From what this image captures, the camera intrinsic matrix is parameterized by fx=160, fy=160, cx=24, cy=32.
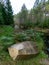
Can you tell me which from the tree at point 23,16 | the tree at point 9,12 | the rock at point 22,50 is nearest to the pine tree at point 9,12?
the tree at point 9,12

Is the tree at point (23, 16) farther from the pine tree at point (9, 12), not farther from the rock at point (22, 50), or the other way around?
the rock at point (22, 50)

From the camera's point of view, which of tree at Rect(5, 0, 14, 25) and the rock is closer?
the rock

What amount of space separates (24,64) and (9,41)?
49.8 inches

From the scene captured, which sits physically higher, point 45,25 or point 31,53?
point 31,53

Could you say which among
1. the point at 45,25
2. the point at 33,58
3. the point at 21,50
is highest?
the point at 21,50

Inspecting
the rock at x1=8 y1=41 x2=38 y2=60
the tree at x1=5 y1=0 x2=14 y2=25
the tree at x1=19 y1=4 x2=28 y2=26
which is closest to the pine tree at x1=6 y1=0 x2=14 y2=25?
the tree at x1=5 y1=0 x2=14 y2=25

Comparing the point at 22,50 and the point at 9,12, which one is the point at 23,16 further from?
the point at 22,50

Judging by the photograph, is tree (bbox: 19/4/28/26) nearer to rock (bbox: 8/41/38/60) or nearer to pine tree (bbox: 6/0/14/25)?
pine tree (bbox: 6/0/14/25)

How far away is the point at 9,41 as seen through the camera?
19.6ft

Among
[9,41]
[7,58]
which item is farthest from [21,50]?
[9,41]

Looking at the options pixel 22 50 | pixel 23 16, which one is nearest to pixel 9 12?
pixel 23 16

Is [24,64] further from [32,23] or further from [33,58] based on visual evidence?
[32,23]

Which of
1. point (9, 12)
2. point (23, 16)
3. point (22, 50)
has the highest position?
point (9, 12)

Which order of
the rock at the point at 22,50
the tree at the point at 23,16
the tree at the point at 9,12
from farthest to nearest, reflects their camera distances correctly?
the tree at the point at 23,16 < the tree at the point at 9,12 < the rock at the point at 22,50
